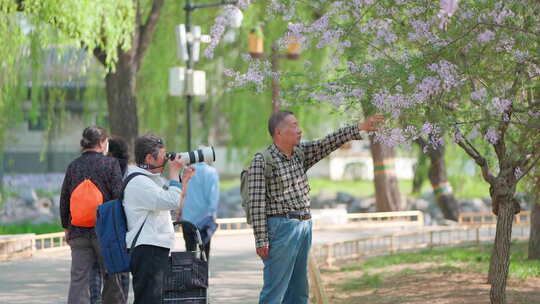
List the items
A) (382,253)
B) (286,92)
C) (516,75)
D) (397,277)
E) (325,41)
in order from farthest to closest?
(382,253) → (397,277) → (286,92) → (325,41) → (516,75)

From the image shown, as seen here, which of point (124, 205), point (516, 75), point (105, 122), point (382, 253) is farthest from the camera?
point (105, 122)

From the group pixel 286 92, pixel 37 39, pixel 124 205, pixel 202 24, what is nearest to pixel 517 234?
pixel 202 24

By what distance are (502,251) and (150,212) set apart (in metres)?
3.82

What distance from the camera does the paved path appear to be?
1118 cm

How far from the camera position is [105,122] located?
28641 millimetres

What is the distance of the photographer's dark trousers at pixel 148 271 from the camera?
688 cm

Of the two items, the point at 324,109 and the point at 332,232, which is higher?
the point at 324,109

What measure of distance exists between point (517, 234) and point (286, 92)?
13611 mm

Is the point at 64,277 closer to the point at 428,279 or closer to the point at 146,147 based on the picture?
the point at 428,279

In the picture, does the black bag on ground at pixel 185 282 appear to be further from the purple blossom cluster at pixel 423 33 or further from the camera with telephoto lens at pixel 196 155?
the purple blossom cluster at pixel 423 33

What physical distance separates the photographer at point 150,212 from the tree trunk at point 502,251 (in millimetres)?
3380

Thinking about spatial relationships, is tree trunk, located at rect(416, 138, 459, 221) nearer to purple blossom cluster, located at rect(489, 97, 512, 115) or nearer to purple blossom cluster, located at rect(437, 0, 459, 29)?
purple blossom cluster, located at rect(437, 0, 459, 29)

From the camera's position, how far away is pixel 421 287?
456 inches

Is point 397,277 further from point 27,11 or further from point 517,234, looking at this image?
point 517,234
